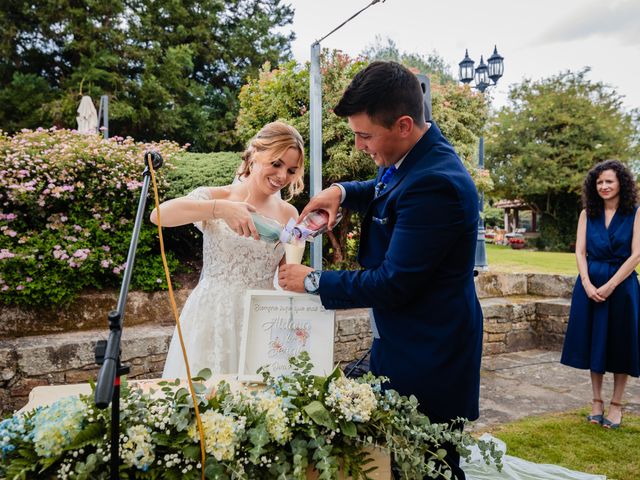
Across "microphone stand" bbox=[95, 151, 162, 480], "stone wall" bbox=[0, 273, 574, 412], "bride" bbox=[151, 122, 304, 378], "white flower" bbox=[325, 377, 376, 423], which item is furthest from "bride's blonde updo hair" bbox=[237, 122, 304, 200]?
"stone wall" bbox=[0, 273, 574, 412]

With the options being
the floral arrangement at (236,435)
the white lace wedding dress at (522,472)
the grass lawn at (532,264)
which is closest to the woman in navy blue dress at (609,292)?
the white lace wedding dress at (522,472)

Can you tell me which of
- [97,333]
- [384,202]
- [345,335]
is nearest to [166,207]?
[384,202]

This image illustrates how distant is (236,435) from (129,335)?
11.6 feet

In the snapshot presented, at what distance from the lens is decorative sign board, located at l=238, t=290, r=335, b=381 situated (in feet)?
6.35

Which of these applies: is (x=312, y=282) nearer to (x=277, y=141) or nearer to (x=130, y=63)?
(x=277, y=141)

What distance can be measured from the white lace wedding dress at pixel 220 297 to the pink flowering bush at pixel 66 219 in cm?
262

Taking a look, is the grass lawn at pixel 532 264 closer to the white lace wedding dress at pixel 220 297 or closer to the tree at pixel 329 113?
the tree at pixel 329 113

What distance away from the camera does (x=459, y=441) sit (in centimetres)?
157

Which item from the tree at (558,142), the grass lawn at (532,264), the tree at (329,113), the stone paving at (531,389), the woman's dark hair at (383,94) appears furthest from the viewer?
the tree at (558,142)

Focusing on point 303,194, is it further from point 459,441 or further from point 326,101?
point 459,441

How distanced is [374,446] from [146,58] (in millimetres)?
15319

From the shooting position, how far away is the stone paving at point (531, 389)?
4805 millimetres

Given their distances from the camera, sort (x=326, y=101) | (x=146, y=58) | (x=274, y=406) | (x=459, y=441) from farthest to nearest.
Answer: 1. (x=146, y=58)
2. (x=326, y=101)
3. (x=459, y=441)
4. (x=274, y=406)

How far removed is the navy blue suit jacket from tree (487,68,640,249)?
2247cm
